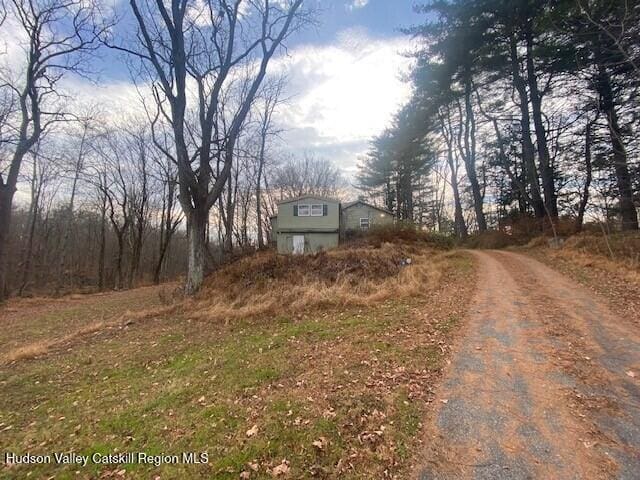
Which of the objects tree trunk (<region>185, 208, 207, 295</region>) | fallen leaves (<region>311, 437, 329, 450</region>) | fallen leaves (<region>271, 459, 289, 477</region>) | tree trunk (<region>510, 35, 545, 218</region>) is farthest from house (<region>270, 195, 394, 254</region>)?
fallen leaves (<region>271, 459, 289, 477</region>)

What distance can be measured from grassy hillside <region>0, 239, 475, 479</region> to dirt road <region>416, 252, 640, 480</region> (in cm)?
35

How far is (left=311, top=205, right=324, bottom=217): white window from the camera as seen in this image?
25828 millimetres

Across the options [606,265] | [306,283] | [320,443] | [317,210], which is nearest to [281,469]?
[320,443]

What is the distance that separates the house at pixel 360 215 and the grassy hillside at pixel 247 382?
19096 millimetres

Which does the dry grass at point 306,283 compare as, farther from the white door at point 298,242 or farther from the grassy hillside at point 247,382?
the white door at point 298,242

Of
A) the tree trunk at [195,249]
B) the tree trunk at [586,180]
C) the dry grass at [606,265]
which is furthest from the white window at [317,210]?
the tree trunk at [586,180]

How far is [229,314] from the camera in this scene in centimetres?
792

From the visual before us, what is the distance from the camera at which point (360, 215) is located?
94.1 feet

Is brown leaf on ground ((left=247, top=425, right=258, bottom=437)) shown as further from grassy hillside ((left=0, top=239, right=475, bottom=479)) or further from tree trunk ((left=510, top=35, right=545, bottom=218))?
tree trunk ((left=510, top=35, right=545, bottom=218))

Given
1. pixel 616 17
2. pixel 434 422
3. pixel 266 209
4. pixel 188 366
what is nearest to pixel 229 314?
pixel 188 366

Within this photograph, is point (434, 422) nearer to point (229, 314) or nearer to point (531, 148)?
point (229, 314)

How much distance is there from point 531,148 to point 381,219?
11.8 meters

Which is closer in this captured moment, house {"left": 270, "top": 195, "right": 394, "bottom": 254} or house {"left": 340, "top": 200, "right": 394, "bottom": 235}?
house {"left": 270, "top": 195, "right": 394, "bottom": 254}

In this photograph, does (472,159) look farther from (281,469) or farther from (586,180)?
(281,469)
